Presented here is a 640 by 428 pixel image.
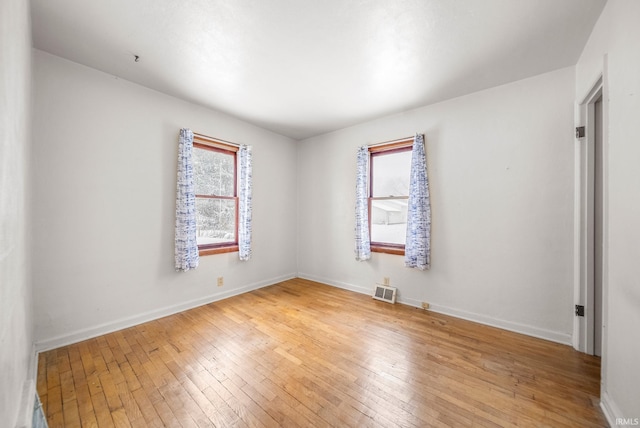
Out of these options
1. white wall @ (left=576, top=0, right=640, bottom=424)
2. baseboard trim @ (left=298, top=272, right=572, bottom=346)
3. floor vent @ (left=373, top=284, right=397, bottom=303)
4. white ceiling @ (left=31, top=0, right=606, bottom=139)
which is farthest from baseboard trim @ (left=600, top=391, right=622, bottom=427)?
white ceiling @ (left=31, top=0, right=606, bottom=139)

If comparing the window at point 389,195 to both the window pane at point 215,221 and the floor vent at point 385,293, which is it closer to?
the floor vent at point 385,293

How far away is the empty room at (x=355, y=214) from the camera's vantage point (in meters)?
1.40

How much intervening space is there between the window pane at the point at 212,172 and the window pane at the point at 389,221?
88.2 inches

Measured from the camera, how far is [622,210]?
129cm

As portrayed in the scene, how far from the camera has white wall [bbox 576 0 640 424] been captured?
1.18m

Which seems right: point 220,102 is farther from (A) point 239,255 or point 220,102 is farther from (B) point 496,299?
(B) point 496,299

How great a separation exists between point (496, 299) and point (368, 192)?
6.70ft

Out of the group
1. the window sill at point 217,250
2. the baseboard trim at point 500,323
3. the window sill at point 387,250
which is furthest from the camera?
the window sill at point 387,250

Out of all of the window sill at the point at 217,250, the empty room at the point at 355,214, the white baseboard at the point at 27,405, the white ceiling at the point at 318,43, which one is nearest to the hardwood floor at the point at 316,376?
the empty room at the point at 355,214

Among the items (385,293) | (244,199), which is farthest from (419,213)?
(244,199)

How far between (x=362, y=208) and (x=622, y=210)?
247cm

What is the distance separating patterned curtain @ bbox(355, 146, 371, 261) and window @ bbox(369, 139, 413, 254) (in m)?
0.14

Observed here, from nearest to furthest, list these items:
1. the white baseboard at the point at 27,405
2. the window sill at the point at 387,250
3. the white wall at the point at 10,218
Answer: the white wall at the point at 10,218 → the white baseboard at the point at 27,405 → the window sill at the point at 387,250

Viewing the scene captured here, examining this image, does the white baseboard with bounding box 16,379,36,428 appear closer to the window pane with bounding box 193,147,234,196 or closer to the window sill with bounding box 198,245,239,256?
the window sill with bounding box 198,245,239,256
